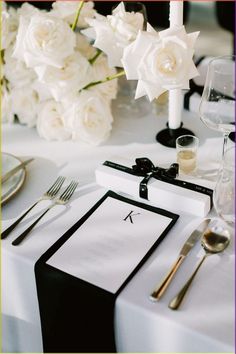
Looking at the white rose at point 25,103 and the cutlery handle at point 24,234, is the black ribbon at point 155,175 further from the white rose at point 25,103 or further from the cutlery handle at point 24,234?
the white rose at point 25,103

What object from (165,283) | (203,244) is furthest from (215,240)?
(165,283)

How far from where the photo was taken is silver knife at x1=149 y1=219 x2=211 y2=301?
0.88 meters

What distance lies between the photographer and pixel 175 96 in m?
1.20

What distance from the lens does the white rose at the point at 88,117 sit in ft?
4.11

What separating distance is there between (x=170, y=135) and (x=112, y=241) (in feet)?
1.41

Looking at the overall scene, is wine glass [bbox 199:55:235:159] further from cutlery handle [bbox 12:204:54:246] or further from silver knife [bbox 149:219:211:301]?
cutlery handle [bbox 12:204:54:246]

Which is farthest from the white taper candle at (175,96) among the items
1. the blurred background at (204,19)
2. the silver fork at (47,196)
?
the blurred background at (204,19)

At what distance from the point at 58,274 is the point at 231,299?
1.14 ft

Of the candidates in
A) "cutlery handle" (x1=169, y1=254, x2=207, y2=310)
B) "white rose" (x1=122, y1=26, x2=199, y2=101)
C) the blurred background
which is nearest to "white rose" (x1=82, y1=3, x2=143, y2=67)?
"white rose" (x1=122, y1=26, x2=199, y2=101)

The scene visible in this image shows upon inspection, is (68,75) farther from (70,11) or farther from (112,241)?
(112,241)

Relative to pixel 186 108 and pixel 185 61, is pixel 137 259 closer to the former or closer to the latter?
pixel 185 61

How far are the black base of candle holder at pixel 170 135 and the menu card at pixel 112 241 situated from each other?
0.86ft

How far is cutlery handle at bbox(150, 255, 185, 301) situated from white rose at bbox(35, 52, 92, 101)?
0.56 m

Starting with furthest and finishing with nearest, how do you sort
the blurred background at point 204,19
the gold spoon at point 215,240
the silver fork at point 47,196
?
the blurred background at point 204,19
the silver fork at point 47,196
the gold spoon at point 215,240
